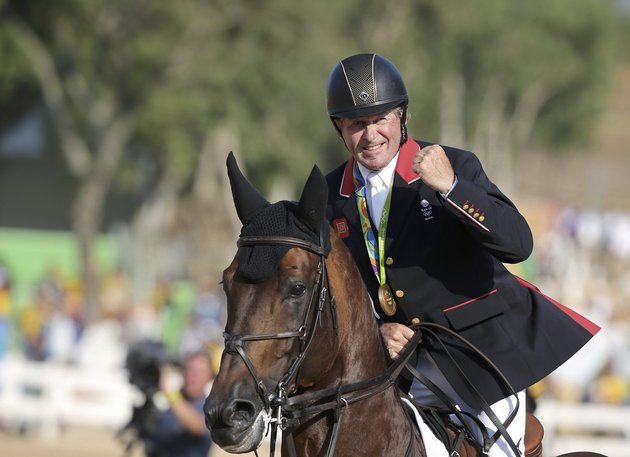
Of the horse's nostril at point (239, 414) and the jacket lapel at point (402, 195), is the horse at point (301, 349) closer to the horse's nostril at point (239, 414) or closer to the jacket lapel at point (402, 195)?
the horse's nostril at point (239, 414)

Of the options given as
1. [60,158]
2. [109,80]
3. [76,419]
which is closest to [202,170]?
[60,158]

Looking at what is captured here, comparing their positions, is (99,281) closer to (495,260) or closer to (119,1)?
(119,1)

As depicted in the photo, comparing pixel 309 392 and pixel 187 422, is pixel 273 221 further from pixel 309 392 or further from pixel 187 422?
pixel 187 422

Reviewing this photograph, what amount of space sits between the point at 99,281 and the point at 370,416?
24166 mm

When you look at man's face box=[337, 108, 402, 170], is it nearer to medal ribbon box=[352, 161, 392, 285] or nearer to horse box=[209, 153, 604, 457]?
medal ribbon box=[352, 161, 392, 285]

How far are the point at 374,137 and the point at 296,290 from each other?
37.8 inches

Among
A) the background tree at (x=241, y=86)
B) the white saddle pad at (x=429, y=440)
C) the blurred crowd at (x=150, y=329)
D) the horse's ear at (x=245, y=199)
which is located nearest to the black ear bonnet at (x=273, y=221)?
the horse's ear at (x=245, y=199)

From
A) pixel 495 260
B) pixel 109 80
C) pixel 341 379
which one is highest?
pixel 109 80

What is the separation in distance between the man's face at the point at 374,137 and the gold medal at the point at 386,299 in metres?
0.51

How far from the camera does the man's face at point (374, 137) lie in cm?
473

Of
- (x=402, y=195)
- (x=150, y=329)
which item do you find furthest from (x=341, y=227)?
(x=150, y=329)

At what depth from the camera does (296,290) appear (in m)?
4.03

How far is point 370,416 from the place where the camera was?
14.8 feet

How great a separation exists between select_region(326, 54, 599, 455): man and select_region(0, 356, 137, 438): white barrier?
1380cm
